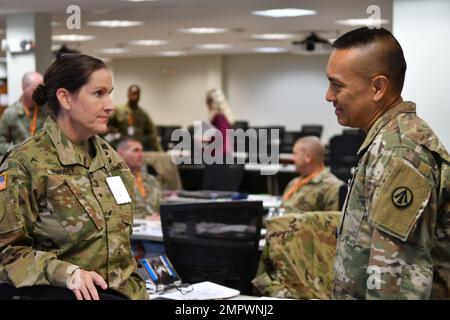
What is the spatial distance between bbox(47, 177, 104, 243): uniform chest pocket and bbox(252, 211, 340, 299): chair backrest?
5.47 feet

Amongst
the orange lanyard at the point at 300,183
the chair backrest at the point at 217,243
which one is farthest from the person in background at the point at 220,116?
the chair backrest at the point at 217,243

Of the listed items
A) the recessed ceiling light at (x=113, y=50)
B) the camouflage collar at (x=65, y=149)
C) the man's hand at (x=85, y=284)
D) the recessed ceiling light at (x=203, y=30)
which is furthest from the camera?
the recessed ceiling light at (x=113, y=50)

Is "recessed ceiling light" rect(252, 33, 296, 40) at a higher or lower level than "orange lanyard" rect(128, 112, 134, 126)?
higher

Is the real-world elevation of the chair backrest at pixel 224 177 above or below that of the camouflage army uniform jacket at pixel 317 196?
below

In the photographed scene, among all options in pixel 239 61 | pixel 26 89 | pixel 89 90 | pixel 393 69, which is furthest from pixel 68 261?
pixel 239 61

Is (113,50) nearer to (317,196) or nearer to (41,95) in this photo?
(317,196)

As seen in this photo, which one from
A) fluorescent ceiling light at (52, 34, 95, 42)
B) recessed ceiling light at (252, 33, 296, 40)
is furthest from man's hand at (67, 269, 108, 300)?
recessed ceiling light at (252, 33, 296, 40)

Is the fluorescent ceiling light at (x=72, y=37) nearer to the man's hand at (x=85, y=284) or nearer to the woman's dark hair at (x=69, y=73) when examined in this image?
the woman's dark hair at (x=69, y=73)

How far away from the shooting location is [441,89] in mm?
6238

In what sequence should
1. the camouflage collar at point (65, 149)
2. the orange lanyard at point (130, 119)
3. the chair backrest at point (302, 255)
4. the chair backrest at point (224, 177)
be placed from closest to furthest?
the camouflage collar at point (65, 149)
the chair backrest at point (302, 255)
the chair backrest at point (224, 177)
the orange lanyard at point (130, 119)

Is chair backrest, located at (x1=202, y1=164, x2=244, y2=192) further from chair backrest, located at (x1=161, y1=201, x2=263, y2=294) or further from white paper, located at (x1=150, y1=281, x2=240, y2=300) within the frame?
white paper, located at (x1=150, y1=281, x2=240, y2=300)

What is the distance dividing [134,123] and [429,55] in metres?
5.39

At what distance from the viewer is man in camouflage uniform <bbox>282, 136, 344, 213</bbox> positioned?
224 inches

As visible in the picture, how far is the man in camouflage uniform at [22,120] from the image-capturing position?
6.54 m
